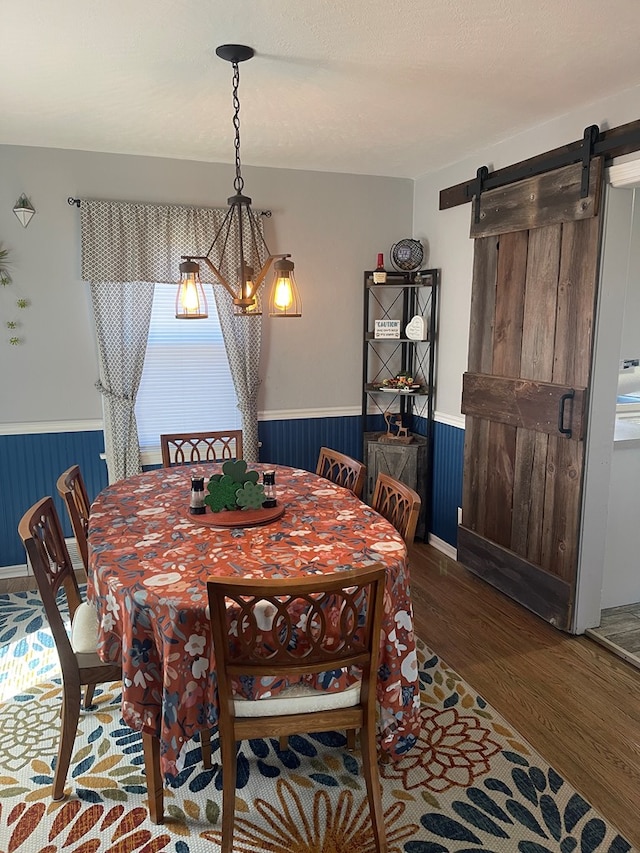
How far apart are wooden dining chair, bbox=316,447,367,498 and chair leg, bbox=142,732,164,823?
136 cm

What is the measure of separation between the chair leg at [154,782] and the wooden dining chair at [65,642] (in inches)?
10.0

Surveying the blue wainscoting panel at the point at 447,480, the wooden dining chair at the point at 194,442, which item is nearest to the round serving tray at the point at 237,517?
the wooden dining chair at the point at 194,442

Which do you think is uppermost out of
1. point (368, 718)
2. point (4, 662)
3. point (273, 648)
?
point (273, 648)

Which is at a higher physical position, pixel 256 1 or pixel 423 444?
pixel 256 1

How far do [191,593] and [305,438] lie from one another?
2.66 metres

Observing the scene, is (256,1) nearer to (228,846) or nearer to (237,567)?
(237,567)

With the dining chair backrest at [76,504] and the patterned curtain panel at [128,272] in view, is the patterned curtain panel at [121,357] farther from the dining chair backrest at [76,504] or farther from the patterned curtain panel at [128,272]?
the dining chair backrest at [76,504]

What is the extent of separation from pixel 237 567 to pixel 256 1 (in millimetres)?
1795

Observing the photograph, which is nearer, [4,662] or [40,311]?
[4,662]

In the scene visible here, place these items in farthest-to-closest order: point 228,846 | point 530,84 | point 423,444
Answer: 1. point 423,444
2. point 530,84
3. point 228,846

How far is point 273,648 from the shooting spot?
5.91 feet

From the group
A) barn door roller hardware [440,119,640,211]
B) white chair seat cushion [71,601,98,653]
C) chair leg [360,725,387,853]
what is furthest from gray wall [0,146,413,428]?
chair leg [360,725,387,853]

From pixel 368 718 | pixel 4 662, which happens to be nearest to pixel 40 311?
pixel 4 662

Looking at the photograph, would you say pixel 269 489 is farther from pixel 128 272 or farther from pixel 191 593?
pixel 128 272
